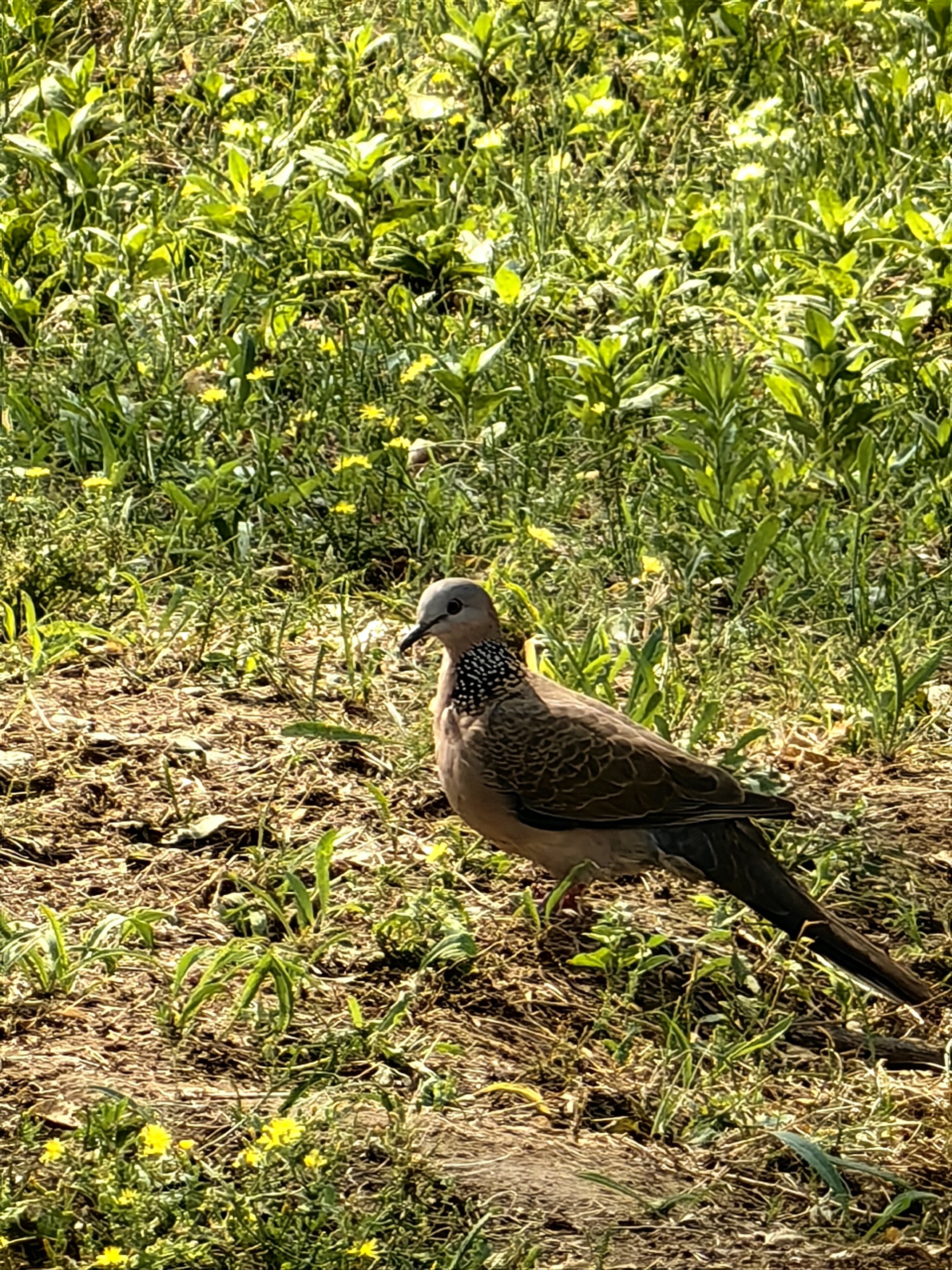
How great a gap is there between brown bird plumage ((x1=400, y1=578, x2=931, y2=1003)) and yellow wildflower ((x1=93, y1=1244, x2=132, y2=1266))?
5.07 feet

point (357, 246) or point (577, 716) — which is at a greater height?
point (357, 246)

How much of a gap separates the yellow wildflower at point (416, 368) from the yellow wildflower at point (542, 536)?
73 centimetres

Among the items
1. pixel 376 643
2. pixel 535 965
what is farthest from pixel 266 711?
pixel 535 965

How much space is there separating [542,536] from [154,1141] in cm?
273

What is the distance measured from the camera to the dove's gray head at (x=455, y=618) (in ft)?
15.6

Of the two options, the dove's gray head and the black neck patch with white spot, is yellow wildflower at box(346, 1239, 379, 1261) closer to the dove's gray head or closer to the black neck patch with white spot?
the black neck patch with white spot

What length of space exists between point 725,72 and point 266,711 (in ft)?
14.7

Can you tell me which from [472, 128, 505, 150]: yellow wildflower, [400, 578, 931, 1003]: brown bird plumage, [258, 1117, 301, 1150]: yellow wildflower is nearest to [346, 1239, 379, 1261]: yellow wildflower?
[258, 1117, 301, 1150]: yellow wildflower

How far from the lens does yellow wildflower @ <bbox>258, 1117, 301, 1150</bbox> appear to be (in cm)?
334

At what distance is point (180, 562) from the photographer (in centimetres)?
568

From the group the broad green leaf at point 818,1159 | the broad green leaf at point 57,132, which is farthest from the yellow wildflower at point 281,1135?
the broad green leaf at point 57,132

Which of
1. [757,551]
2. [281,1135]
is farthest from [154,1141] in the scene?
[757,551]

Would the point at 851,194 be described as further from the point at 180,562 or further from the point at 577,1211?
the point at 577,1211

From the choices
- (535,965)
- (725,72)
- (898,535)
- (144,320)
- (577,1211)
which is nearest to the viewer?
(577,1211)
